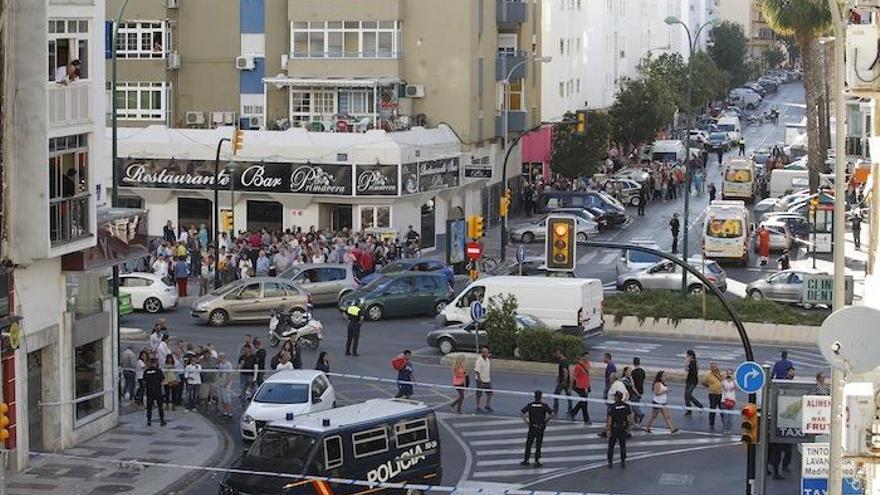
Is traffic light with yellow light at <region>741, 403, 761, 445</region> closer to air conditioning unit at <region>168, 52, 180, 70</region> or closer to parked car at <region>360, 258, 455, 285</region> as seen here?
parked car at <region>360, 258, 455, 285</region>

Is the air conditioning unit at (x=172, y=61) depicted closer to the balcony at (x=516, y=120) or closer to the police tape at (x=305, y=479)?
the balcony at (x=516, y=120)

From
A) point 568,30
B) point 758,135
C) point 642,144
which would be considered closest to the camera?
point 568,30

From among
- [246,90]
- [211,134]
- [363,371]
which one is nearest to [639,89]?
[246,90]

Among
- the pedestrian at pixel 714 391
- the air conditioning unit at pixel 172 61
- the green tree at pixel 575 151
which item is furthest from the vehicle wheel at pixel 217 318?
the green tree at pixel 575 151

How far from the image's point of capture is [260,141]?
6531cm

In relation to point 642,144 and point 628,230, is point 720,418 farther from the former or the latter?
point 642,144

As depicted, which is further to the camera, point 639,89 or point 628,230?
point 639,89

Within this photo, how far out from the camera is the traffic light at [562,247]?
35562 mm

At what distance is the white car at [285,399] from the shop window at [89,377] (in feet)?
9.36

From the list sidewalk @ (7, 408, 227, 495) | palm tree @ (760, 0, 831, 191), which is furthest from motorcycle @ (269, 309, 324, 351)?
palm tree @ (760, 0, 831, 191)

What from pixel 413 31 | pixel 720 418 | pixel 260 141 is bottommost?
pixel 720 418

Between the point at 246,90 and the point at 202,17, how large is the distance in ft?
11.1

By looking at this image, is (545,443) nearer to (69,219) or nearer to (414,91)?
(69,219)

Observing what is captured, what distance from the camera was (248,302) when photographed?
1906 inches
